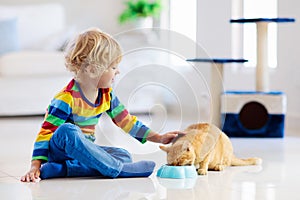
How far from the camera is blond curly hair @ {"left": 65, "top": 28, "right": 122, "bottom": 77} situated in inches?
70.8

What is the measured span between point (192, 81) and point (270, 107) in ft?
4.21

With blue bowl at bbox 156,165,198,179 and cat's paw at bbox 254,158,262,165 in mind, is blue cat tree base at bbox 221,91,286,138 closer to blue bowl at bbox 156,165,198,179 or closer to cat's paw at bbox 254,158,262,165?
cat's paw at bbox 254,158,262,165

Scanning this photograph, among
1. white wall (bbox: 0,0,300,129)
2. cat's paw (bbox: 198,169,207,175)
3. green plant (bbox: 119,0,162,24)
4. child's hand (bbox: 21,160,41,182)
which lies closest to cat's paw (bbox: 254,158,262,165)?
cat's paw (bbox: 198,169,207,175)

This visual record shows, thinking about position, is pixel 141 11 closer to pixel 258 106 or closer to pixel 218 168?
pixel 258 106

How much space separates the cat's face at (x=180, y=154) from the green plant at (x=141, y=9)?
8.92 feet

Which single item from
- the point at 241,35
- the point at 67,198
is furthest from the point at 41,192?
A: the point at 241,35

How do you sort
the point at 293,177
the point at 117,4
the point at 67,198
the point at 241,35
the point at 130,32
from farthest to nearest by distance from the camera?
1. the point at 117,4
2. the point at 241,35
3. the point at 293,177
4. the point at 130,32
5. the point at 67,198

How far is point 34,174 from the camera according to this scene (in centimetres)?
183

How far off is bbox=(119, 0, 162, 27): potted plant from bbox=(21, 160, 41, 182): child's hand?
109 inches

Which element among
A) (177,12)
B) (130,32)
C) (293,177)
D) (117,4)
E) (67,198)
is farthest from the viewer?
(117,4)

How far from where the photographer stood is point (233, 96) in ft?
10.2

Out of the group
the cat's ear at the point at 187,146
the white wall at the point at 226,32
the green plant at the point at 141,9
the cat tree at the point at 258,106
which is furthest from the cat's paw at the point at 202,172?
the green plant at the point at 141,9

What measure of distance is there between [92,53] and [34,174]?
0.38 meters

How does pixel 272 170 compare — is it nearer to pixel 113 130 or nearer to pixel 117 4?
pixel 113 130
